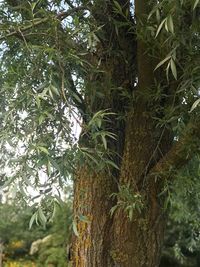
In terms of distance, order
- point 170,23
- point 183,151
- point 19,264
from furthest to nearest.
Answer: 1. point 19,264
2. point 183,151
3. point 170,23

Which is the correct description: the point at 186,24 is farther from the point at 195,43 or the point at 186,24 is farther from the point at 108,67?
the point at 108,67

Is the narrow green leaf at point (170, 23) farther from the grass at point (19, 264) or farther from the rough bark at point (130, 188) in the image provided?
the grass at point (19, 264)

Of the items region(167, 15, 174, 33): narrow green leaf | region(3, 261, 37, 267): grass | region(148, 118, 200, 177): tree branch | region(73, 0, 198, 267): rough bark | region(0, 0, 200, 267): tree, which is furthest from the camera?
region(3, 261, 37, 267): grass

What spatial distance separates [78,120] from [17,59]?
0.64 meters

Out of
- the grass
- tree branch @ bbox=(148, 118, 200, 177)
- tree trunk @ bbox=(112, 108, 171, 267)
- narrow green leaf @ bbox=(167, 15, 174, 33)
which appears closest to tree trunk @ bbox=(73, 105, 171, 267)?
tree trunk @ bbox=(112, 108, 171, 267)

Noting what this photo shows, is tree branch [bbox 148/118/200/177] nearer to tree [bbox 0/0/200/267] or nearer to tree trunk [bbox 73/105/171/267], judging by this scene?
tree [bbox 0/0/200/267]

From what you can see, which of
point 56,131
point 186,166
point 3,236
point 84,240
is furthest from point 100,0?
point 3,236

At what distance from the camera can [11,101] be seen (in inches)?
82.4

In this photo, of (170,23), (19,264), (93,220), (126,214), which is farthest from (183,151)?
(19,264)

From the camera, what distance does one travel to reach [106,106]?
263 cm

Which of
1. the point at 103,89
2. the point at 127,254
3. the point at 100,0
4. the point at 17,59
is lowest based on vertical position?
the point at 127,254

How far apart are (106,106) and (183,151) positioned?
1.71 feet

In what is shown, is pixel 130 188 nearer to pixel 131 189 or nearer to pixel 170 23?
pixel 131 189

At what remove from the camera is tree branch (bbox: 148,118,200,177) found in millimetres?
2311
